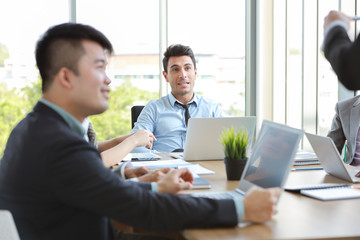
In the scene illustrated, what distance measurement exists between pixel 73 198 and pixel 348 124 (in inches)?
95.6

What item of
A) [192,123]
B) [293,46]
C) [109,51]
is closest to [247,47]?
[293,46]

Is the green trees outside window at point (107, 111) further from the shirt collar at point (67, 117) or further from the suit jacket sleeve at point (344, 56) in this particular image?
the suit jacket sleeve at point (344, 56)

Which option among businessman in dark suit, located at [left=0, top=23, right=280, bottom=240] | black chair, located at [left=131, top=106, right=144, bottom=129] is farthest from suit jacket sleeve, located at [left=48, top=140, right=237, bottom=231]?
black chair, located at [left=131, top=106, right=144, bottom=129]

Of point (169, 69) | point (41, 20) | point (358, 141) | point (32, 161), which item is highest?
point (41, 20)

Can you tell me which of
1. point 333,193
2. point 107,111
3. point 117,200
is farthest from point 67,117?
point 107,111

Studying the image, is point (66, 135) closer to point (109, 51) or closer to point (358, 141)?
point (109, 51)

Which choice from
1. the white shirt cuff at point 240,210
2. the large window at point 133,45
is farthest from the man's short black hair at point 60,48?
the large window at point 133,45

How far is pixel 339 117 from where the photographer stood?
3.44 meters

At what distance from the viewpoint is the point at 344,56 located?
1.65 m

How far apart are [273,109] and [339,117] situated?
2.40 meters

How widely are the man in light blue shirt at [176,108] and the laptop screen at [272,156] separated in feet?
6.53

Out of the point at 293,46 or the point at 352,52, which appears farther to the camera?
the point at 293,46

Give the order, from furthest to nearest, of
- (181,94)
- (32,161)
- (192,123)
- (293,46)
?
1. (293,46)
2. (181,94)
3. (192,123)
4. (32,161)

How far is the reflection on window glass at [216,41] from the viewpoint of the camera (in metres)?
5.76
